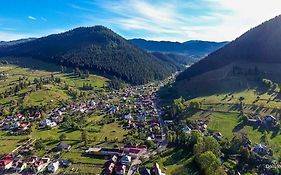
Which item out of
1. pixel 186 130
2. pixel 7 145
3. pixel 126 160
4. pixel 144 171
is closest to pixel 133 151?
pixel 126 160

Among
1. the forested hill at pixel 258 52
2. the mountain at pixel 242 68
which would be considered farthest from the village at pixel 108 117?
the forested hill at pixel 258 52

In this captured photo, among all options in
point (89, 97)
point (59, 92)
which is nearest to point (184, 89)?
point (89, 97)

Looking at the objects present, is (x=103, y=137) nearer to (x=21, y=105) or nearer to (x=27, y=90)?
(x=21, y=105)

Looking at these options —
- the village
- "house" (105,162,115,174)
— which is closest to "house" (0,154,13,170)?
the village

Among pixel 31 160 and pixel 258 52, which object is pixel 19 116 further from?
pixel 258 52

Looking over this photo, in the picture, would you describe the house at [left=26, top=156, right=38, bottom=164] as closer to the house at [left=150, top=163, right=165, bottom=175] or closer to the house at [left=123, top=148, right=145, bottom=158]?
the house at [left=123, top=148, right=145, bottom=158]

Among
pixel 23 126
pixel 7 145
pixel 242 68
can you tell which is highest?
pixel 242 68
